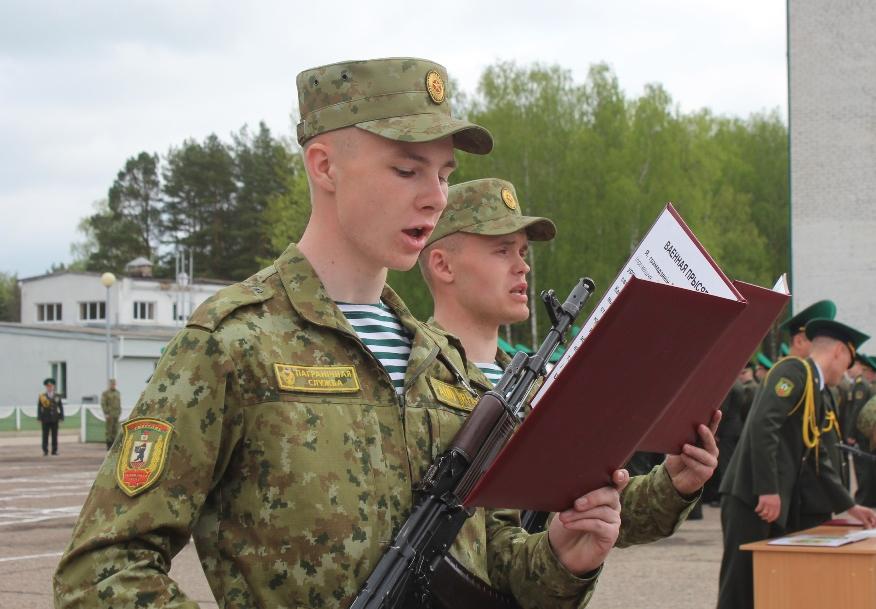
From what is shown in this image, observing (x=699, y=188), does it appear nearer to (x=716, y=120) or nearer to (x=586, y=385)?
(x=716, y=120)

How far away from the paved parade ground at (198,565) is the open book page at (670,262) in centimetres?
363

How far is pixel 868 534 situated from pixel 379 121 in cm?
493

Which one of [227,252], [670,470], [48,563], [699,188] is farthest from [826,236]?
[227,252]

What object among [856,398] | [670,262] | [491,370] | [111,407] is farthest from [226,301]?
[111,407]

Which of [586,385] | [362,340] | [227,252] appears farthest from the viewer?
[227,252]

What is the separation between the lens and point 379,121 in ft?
7.52

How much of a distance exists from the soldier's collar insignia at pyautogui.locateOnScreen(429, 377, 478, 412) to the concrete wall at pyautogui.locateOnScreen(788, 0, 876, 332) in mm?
29628

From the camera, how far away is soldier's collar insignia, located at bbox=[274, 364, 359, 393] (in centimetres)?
212

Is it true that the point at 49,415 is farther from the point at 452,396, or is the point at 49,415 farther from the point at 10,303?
the point at 10,303

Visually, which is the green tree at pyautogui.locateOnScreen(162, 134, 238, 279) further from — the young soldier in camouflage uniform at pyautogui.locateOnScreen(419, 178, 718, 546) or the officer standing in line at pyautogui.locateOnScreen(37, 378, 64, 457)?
the young soldier in camouflage uniform at pyautogui.locateOnScreen(419, 178, 718, 546)

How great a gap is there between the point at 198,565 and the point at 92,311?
185 ft

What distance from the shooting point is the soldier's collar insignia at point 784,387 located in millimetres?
7125

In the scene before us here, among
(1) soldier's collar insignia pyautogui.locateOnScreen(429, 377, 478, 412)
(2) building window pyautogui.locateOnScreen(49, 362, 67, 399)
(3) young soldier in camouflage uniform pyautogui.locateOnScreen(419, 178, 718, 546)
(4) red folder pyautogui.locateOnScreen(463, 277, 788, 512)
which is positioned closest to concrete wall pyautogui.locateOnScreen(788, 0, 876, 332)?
(3) young soldier in camouflage uniform pyautogui.locateOnScreen(419, 178, 718, 546)

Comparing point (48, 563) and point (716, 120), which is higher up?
point (716, 120)
